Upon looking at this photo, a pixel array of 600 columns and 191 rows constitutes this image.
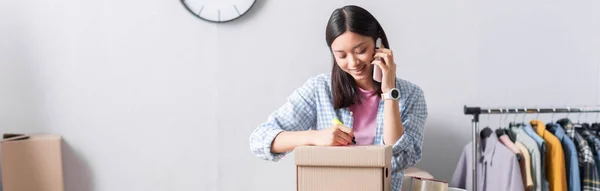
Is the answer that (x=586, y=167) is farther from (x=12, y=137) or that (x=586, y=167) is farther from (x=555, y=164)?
(x=12, y=137)

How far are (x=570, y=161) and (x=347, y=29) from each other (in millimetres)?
1328

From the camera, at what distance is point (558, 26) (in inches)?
115

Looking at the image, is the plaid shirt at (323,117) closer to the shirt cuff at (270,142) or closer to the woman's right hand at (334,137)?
the shirt cuff at (270,142)

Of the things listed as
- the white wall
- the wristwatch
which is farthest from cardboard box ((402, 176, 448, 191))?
the white wall

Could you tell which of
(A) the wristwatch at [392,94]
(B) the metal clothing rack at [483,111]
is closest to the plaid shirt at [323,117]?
(A) the wristwatch at [392,94]

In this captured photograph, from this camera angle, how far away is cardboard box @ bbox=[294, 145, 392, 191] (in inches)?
46.6

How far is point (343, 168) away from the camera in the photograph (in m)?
1.20

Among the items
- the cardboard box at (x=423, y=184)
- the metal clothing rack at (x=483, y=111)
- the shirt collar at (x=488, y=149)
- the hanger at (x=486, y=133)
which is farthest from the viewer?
the hanger at (x=486, y=133)

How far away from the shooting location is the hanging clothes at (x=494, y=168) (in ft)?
7.84

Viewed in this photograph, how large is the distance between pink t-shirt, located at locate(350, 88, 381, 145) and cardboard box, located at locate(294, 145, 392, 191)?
36 cm

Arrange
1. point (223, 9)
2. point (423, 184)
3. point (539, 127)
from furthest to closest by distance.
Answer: point (223, 9) → point (539, 127) → point (423, 184)

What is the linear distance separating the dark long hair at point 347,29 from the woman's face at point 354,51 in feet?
0.04

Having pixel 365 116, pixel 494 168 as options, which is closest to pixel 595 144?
pixel 494 168

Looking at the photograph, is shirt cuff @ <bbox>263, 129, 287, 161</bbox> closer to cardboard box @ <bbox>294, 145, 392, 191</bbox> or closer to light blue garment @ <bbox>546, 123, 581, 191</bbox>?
cardboard box @ <bbox>294, 145, 392, 191</bbox>
